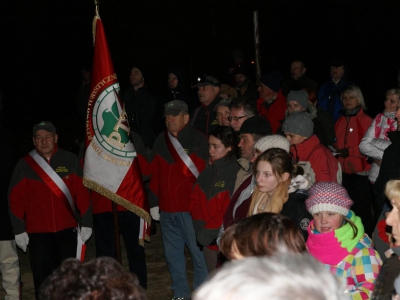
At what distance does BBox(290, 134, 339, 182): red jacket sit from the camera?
652 centimetres

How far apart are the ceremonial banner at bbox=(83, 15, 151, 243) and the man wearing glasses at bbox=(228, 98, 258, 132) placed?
1136 millimetres

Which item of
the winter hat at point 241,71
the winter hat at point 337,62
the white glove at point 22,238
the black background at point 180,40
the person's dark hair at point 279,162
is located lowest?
the white glove at point 22,238

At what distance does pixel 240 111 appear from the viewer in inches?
294

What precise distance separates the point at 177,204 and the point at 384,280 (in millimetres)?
3956

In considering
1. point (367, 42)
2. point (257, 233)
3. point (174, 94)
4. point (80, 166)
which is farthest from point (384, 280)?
point (367, 42)

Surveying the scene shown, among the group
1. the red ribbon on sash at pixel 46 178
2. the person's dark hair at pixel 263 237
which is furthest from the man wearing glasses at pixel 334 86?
the person's dark hair at pixel 263 237

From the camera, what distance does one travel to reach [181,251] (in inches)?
298

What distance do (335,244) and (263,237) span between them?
122 cm

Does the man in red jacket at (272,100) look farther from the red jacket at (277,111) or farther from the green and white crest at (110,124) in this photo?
the green and white crest at (110,124)

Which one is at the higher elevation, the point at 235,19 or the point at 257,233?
the point at 235,19

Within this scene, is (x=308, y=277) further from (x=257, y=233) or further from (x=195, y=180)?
(x=195, y=180)

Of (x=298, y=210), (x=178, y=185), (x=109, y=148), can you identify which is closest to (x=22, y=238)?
(x=109, y=148)

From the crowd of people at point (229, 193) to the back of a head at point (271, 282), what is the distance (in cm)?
69

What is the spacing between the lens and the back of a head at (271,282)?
1876mm
